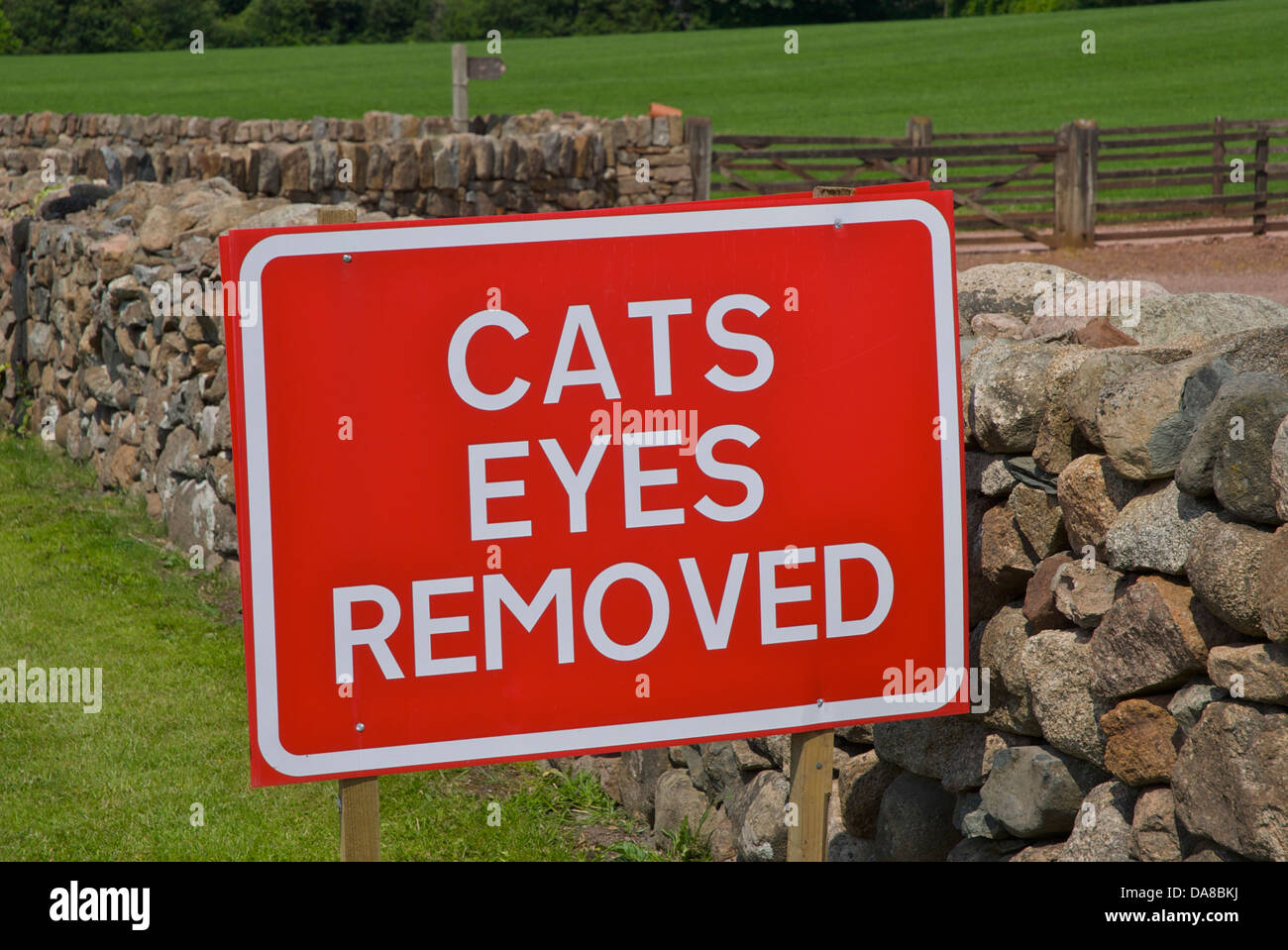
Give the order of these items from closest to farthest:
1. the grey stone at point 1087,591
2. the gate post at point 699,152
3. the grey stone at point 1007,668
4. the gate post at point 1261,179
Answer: the grey stone at point 1087,591 < the grey stone at point 1007,668 < the gate post at point 699,152 < the gate post at point 1261,179

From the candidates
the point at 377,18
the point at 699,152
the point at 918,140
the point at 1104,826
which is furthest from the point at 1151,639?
the point at 377,18

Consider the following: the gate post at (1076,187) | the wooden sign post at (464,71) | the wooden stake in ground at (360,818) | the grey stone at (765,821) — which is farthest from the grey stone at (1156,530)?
the gate post at (1076,187)

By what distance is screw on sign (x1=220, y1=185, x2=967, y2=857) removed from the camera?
235 cm

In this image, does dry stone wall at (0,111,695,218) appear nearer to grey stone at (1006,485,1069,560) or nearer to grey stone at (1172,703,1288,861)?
grey stone at (1006,485,1069,560)

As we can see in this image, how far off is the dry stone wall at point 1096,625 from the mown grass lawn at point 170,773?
487mm

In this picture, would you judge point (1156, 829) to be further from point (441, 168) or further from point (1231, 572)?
point (441, 168)

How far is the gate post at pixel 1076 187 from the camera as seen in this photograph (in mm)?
17781

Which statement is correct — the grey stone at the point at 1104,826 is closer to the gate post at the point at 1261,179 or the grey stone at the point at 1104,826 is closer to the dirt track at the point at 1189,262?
the dirt track at the point at 1189,262

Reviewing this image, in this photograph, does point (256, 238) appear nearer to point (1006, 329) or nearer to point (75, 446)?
point (1006, 329)

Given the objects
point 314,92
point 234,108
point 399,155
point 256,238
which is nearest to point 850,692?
point 256,238

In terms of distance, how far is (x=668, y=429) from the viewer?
246 centimetres

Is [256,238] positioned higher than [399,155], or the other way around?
[399,155]
